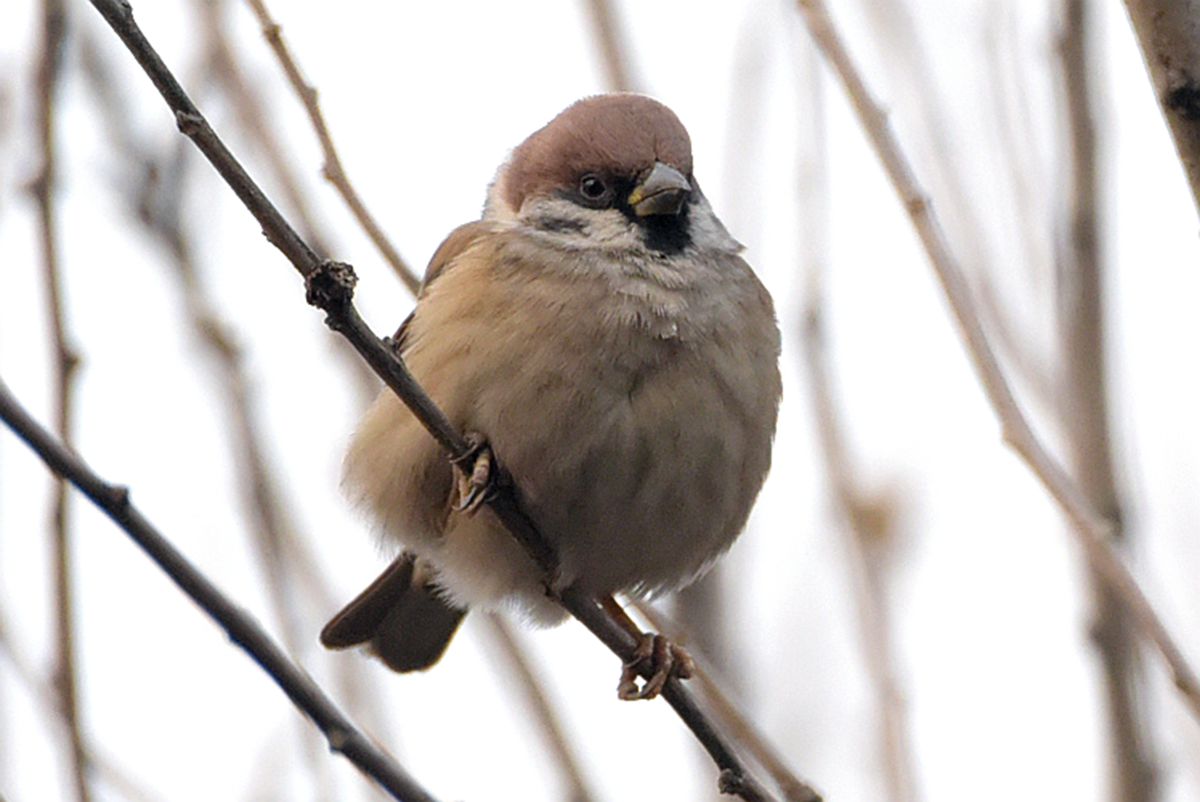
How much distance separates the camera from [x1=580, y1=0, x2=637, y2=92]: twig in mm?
3658

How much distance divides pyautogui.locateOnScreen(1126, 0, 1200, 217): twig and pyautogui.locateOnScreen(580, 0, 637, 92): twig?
1968 millimetres

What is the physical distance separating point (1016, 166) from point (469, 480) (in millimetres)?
1573

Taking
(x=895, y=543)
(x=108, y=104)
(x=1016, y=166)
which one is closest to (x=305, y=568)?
(x=108, y=104)

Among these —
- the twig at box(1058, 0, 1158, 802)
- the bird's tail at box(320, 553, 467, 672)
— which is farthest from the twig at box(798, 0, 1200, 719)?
the bird's tail at box(320, 553, 467, 672)

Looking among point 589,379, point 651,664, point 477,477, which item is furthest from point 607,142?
point 651,664

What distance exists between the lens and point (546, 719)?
10.2 feet

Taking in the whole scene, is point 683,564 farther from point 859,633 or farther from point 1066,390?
point 1066,390

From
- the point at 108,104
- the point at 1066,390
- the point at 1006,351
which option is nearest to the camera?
the point at 1066,390

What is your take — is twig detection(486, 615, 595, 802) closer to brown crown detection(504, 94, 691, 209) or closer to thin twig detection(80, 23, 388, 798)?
thin twig detection(80, 23, 388, 798)

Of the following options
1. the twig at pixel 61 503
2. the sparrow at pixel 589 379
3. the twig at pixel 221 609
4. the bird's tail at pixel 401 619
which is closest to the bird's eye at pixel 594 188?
the sparrow at pixel 589 379

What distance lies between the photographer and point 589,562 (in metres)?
3.41

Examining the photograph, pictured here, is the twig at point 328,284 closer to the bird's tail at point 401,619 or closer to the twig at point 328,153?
the twig at point 328,153

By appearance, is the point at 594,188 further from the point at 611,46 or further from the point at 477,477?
the point at 477,477

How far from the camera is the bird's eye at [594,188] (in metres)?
3.63
